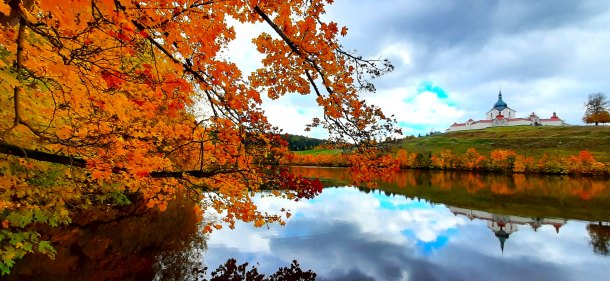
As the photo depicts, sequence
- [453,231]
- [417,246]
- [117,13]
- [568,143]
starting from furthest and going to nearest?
[568,143] < [453,231] < [417,246] < [117,13]

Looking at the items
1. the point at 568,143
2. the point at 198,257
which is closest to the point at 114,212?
the point at 198,257

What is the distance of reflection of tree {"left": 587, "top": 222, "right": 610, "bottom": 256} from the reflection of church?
2.33 metres

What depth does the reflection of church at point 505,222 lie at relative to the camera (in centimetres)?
2780

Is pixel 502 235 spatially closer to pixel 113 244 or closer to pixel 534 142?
pixel 113 244

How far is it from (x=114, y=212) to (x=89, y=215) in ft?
7.09

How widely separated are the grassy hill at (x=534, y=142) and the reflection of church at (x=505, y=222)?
290 ft

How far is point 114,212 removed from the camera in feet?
87.1

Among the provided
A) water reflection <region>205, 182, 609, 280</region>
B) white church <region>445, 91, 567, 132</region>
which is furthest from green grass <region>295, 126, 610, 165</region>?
water reflection <region>205, 182, 609, 280</region>

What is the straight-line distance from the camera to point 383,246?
23.5m

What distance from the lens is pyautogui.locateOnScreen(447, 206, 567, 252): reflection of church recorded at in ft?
91.2

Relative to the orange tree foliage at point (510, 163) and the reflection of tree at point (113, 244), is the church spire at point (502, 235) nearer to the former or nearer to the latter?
the reflection of tree at point (113, 244)

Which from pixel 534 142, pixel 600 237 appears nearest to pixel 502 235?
pixel 600 237

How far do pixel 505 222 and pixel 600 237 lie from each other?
6660mm

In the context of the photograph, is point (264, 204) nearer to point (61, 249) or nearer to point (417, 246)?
point (417, 246)
